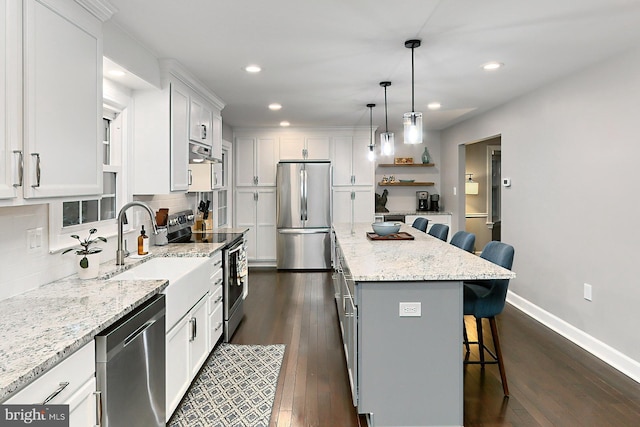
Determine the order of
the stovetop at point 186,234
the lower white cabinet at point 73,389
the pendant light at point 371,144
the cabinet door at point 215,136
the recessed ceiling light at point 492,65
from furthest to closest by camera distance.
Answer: the pendant light at point 371,144, the cabinet door at point 215,136, the stovetop at point 186,234, the recessed ceiling light at point 492,65, the lower white cabinet at point 73,389

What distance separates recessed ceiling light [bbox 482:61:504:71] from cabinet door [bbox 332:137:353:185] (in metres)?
3.57

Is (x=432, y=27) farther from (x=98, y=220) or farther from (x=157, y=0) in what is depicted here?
(x=98, y=220)

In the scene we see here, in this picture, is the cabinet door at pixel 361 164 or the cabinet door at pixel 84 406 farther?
the cabinet door at pixel 361 164

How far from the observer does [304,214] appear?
688 cm

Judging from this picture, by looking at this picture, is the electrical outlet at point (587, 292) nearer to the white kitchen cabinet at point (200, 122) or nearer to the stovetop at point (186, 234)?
the stovetop at point (186, 234)

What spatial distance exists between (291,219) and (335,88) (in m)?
2.89

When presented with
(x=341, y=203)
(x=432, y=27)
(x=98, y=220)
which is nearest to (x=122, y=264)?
(x=98, y=220)

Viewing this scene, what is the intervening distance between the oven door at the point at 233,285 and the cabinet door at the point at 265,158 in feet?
10.1

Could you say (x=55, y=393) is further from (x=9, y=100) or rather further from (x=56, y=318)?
(x=9, y=100)

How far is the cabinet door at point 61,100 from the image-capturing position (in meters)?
1.70

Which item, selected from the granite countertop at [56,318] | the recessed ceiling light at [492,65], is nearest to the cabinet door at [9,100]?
the granite countertop at [56,318]

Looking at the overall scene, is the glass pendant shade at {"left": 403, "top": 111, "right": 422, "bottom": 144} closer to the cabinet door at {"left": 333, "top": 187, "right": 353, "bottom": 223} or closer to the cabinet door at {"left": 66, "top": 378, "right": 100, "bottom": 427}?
the cabinet door at {"left": 66, "top": 378, "right": 100, "bottom": 427}

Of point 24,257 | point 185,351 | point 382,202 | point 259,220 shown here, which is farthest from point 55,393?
point 382,202

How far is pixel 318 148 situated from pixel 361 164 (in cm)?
78
